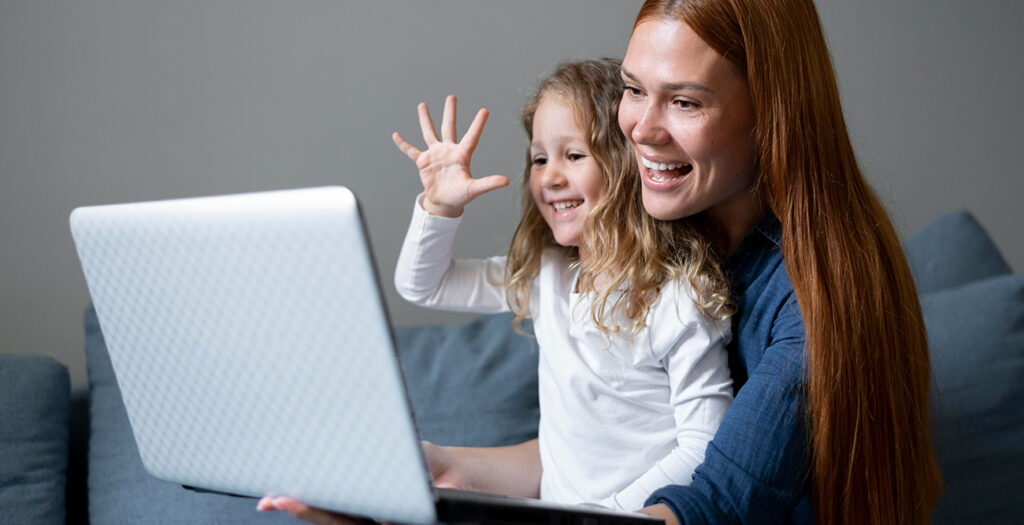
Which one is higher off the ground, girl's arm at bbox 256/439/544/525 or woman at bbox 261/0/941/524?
woman at bbox 261/0/941/524

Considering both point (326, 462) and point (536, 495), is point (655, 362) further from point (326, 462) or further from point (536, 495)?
point (326, 462)

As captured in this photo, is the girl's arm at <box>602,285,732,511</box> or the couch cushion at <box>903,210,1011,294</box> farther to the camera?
the couch cushion at <box>903,210,1011,294</box>

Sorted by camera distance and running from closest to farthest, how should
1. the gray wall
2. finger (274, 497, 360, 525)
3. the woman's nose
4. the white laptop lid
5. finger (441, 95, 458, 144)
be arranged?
1. the white laptop lid
2. finger (274, 497, 360, 525)
3. the woman's nose
4. finger (441, 95, 458, 144)
5. the gray wall

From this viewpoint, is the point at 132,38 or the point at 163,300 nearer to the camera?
the point at 163,300

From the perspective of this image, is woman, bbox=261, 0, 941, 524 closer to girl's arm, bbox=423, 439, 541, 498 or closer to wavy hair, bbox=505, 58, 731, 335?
wavy hair, bbox=505, 58, 731, 335

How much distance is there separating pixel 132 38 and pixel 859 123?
1.61 meters

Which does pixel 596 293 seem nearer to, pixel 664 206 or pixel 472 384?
pixel 664 206

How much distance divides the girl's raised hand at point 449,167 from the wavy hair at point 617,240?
0.48 feet

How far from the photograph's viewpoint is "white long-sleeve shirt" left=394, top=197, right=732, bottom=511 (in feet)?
3.39

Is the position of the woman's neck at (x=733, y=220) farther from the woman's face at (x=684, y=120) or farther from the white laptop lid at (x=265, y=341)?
the white laptop lid at (x=265, y=341)

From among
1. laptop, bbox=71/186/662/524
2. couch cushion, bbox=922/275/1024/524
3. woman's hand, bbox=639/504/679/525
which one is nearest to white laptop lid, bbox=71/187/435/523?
laptop, bbox=71/186/662/524

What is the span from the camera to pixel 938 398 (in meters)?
1.27

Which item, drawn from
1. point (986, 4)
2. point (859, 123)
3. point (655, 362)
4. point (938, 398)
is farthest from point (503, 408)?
point (986, 4)

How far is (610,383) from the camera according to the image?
3.67ft
